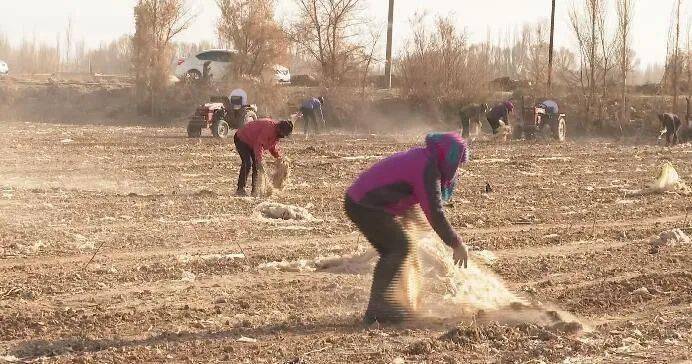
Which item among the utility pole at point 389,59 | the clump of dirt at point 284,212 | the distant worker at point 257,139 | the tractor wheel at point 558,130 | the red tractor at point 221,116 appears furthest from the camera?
the utility pole at point 389,59

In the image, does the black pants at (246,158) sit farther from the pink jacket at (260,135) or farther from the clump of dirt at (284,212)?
the clump of dirt at (284,212)

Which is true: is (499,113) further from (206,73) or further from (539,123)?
(206,73)

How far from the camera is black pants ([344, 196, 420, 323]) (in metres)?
7.20

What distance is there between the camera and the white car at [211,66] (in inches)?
1539

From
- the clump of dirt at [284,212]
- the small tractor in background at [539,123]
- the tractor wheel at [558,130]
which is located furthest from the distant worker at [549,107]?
the clump of dirt at [284,212]

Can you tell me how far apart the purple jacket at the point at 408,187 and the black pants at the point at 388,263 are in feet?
0.29

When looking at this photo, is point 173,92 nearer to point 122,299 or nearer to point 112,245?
point 112,245

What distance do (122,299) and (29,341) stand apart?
4.50 feet

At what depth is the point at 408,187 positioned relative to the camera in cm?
708

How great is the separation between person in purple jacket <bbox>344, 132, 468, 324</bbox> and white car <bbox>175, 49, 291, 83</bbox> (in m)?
31.3

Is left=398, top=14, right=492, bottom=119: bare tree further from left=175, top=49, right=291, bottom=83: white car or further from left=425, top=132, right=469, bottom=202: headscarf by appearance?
left=425, top=132, right=469, bottom=202: headscarf

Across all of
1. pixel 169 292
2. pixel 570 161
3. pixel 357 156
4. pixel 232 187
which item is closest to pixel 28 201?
pixel 232 187

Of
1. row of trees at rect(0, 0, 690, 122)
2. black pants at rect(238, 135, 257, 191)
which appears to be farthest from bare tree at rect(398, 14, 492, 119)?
black pants at rect(238, 135, 257, 191)

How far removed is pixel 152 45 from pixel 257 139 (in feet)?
84.4
